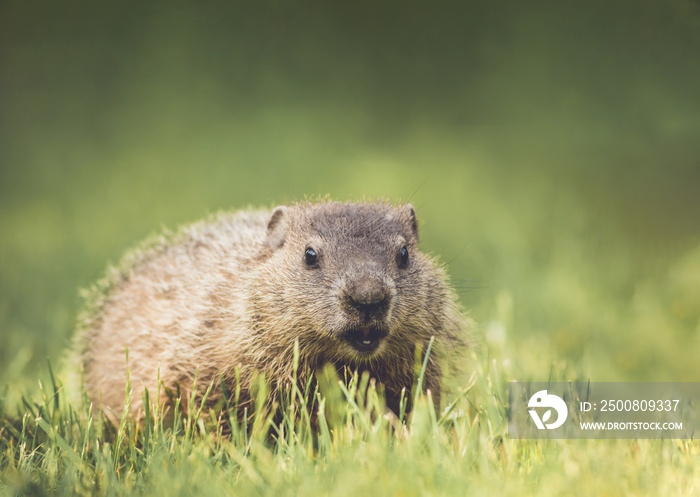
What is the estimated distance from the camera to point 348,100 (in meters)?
9.80

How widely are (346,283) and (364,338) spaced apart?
10.4 inches

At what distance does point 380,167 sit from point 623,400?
549 centimetres

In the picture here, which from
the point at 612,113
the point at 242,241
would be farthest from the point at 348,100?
the point at 242,241

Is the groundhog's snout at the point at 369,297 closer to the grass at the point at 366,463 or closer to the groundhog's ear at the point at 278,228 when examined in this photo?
the grass at the point at 366,463

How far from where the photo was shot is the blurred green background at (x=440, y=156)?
5.90 metres

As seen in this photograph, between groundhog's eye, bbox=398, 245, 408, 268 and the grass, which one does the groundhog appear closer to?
groundhog's eye, bbox=398, 245, 408, 268

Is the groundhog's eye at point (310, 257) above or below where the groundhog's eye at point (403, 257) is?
below

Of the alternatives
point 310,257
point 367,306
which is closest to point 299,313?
point 310,257

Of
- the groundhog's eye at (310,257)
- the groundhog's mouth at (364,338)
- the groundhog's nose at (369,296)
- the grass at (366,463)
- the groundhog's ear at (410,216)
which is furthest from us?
the groundhog's ear at (410,216)

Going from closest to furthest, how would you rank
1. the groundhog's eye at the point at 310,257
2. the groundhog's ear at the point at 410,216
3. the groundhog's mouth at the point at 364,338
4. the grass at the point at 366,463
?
1. the grass at the point at 366,463
2. the groundhog's mouth at the point at 364,338
3. the groundhog's eye at the point at 310,257
4. the groundhog's ear at the point at 410,216

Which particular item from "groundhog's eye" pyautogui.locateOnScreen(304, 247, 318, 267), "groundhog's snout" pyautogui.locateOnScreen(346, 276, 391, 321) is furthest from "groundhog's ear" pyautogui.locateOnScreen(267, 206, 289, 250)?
"groundhog's snout" pyautogui.locateOnScreen(346, 276, 391, 321)

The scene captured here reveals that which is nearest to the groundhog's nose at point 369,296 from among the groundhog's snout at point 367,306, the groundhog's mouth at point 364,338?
the groundhog's snout at point 367,306

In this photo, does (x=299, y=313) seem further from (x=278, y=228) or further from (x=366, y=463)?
(x=366, y=463)

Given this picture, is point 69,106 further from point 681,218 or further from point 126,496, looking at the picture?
point 126,496
